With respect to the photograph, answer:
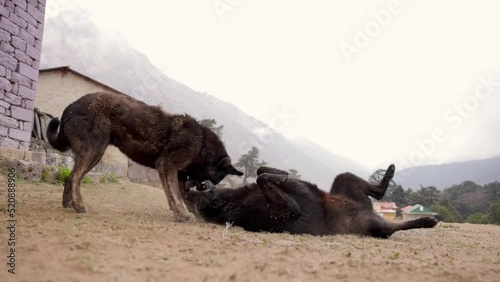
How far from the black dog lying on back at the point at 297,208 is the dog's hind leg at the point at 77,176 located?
4.96 feet

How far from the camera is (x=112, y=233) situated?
111 inches

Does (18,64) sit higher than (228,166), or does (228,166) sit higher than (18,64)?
(18,64)

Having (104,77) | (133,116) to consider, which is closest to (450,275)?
(133,116)

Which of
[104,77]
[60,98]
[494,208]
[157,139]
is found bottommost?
[494,208]

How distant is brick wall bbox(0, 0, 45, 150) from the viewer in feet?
25.6

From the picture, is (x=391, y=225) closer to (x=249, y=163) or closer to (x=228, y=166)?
(x=228, y=166)

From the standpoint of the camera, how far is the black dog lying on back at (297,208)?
407 cm

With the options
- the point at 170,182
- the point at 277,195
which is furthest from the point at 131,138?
the point at 277,195

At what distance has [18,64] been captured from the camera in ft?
27.0

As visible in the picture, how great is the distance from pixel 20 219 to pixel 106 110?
1738 mm

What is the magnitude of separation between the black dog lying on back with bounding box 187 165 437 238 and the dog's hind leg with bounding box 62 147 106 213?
151 centimetres

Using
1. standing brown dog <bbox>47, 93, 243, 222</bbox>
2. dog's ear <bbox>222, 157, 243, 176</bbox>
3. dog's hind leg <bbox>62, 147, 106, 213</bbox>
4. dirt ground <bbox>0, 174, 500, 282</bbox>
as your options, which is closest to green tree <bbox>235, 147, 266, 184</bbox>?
dog's ear <bbox>222, 157, 243, 176</bbox>

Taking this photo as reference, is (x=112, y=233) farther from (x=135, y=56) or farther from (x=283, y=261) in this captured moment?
(x=135, y=56)

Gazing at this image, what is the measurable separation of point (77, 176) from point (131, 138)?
0.84 m
